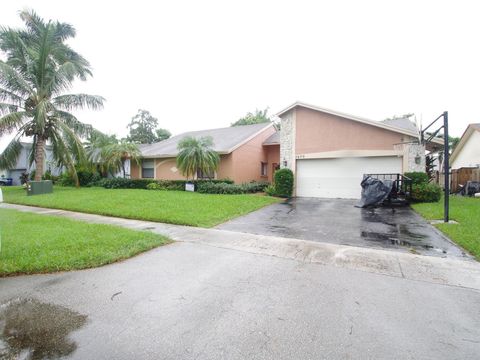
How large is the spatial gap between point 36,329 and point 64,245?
2.92 metres

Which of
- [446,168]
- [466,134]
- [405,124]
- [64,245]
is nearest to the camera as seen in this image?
[64,245]

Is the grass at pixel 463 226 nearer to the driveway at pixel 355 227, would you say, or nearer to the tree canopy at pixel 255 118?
the driveway at pixel 355 227

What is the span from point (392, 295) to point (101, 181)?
20.8 meters

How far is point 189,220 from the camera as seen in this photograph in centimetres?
760

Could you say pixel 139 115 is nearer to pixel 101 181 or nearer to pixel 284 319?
pixel 101 181

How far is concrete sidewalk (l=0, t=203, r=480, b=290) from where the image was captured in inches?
149

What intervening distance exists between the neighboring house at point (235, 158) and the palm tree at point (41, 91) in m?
5.02

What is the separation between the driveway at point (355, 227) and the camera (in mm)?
5453

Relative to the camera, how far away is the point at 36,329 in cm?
245

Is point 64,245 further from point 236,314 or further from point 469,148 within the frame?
point 469,148

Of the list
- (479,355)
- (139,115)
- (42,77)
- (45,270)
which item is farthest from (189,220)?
(139,115)

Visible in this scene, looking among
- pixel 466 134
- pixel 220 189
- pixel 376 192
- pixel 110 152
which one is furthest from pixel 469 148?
pixel 110 152

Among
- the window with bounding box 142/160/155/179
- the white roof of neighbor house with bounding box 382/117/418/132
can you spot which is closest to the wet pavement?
the white roof of neighbor house with bounding box 382/117/418/132

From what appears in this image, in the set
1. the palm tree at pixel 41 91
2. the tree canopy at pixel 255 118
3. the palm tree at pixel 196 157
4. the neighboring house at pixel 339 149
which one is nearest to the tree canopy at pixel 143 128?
the tree canopy at pixel 255 118
